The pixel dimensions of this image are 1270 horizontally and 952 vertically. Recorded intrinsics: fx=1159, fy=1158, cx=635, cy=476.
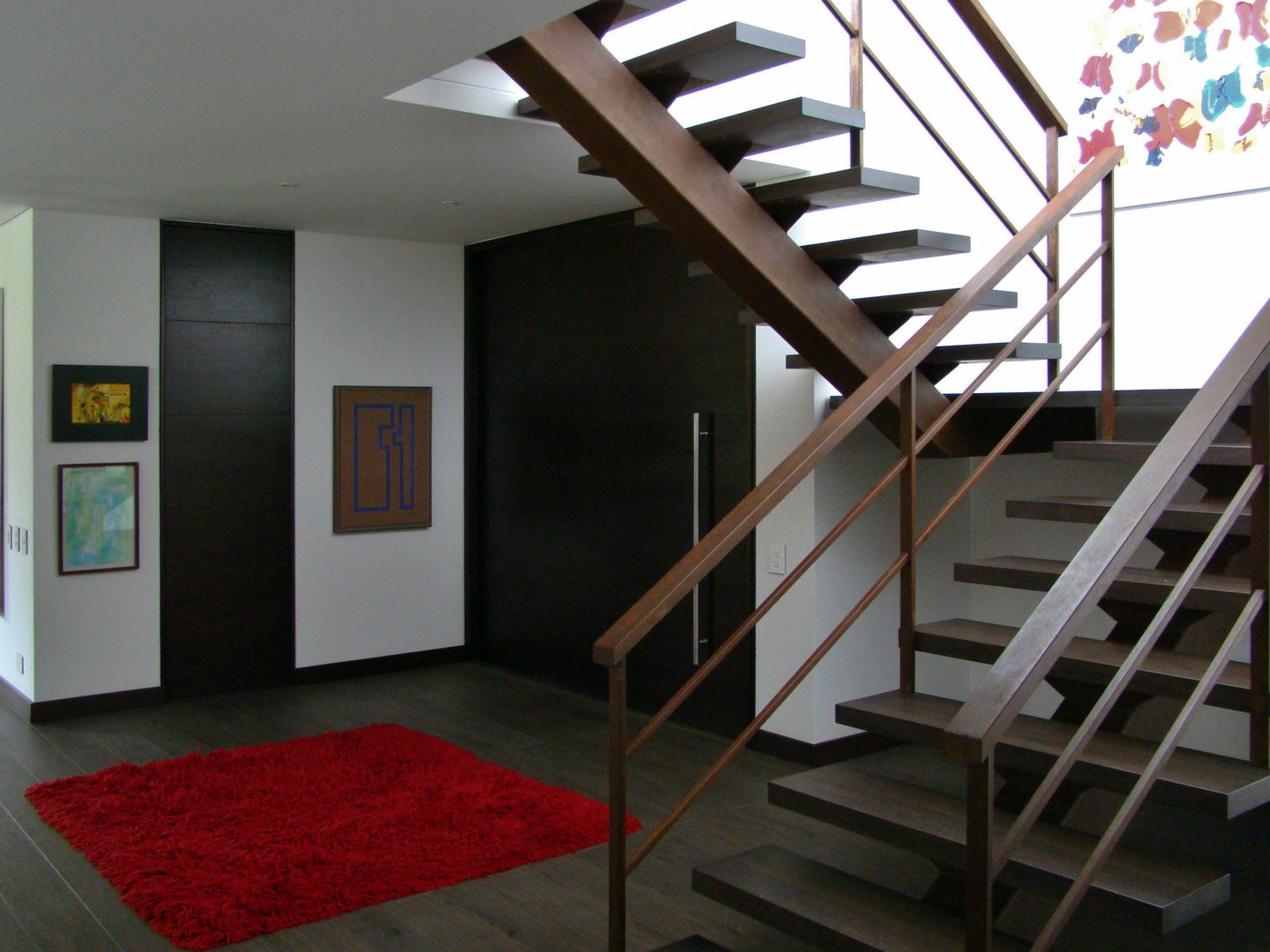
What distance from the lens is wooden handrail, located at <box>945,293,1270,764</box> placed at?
6.36ft

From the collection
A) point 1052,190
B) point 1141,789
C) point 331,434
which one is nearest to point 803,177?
point 1052,190

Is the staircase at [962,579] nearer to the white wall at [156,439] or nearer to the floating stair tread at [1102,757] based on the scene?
the floating stair tread at [1102,757]

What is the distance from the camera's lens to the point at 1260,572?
2.83 meters

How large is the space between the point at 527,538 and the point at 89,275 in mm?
2615

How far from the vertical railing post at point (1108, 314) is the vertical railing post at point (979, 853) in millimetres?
2233

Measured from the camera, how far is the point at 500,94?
12.4 feet

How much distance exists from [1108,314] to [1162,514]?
3.81ft

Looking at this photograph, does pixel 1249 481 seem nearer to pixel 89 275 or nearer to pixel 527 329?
pixel 527 329

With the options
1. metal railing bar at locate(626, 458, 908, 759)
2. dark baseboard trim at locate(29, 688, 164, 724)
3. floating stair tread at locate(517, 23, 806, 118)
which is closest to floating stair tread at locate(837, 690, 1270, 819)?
metal railing bar at locate(626, 458, 908, 759)

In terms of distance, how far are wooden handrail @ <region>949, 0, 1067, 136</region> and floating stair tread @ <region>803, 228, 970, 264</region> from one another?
571 millimetres

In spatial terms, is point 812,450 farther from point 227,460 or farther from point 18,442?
point 18,442

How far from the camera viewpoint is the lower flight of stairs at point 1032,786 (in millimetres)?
2510

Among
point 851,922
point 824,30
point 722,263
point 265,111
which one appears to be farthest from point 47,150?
point 851,922

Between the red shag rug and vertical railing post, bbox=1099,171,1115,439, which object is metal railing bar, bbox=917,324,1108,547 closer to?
vertical railing post, bbox=1099,171,1115,439
